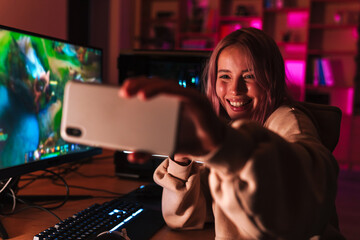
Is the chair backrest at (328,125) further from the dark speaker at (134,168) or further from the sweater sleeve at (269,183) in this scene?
the dark speaker at (134,168)

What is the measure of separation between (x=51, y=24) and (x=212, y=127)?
161cm

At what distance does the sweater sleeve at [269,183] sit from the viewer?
1.50ft

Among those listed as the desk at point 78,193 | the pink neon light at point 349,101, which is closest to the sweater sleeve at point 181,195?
the desk at point 78,193

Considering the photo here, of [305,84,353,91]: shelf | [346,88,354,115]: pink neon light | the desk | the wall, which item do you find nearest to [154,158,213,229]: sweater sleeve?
the desk

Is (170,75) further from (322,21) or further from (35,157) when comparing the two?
(322,21)

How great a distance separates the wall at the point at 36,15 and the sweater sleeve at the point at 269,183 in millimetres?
1219

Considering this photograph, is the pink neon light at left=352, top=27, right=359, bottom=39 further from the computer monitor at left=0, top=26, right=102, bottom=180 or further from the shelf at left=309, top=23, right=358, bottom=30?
the computer monitor at left=0, top=26, right=102, bottom=180

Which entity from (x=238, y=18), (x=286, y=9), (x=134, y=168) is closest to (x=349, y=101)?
(x=286, y=9)

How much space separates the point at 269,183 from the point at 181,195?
0.50 m

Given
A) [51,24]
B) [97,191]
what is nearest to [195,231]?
[97,191]

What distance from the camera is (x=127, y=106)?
477 mm

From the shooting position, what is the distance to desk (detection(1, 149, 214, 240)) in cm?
85

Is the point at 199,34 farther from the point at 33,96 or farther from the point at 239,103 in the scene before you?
the point at 33,96

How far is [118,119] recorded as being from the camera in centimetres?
48
